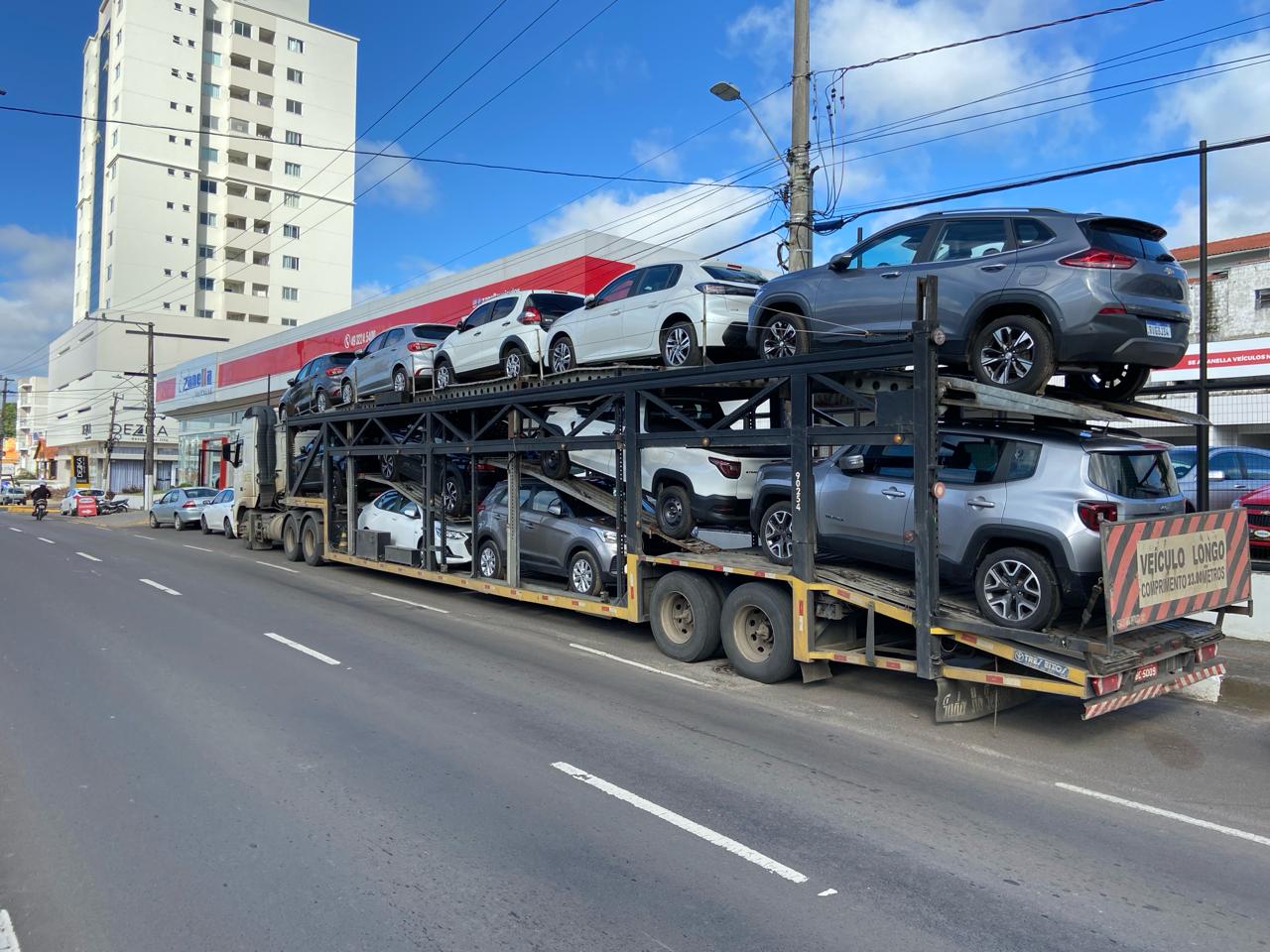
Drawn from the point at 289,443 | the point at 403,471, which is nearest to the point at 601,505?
the point at 403,471

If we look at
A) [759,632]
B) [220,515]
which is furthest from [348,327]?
[759,632]

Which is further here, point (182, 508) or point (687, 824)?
point (182, 508)

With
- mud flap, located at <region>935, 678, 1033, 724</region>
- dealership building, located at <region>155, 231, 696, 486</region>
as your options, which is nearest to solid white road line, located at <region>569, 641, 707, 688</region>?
mud flap, located at <region>935, 678, 1033, 724</region>

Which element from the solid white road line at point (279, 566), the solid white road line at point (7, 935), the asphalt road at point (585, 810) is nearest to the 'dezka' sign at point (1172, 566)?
the asphalt road at point (585, 810)

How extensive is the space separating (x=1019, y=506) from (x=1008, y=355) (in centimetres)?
137

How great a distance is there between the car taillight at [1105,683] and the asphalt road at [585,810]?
1.89ft

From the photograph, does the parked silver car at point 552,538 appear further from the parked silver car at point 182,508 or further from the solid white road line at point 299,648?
the parked silver car at point 182,508

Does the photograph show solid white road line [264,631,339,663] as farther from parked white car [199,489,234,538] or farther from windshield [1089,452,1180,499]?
parked white car [199,489,234,538]

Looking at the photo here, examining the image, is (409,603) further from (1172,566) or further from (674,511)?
(1172,566)

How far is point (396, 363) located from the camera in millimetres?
15602

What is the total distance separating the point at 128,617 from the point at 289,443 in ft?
26.5

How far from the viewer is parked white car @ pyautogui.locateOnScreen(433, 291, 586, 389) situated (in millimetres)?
12539

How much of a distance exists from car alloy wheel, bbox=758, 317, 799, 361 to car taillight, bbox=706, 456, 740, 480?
114 centimetres

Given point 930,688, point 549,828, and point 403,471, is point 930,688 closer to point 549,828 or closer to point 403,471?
point 549,828
